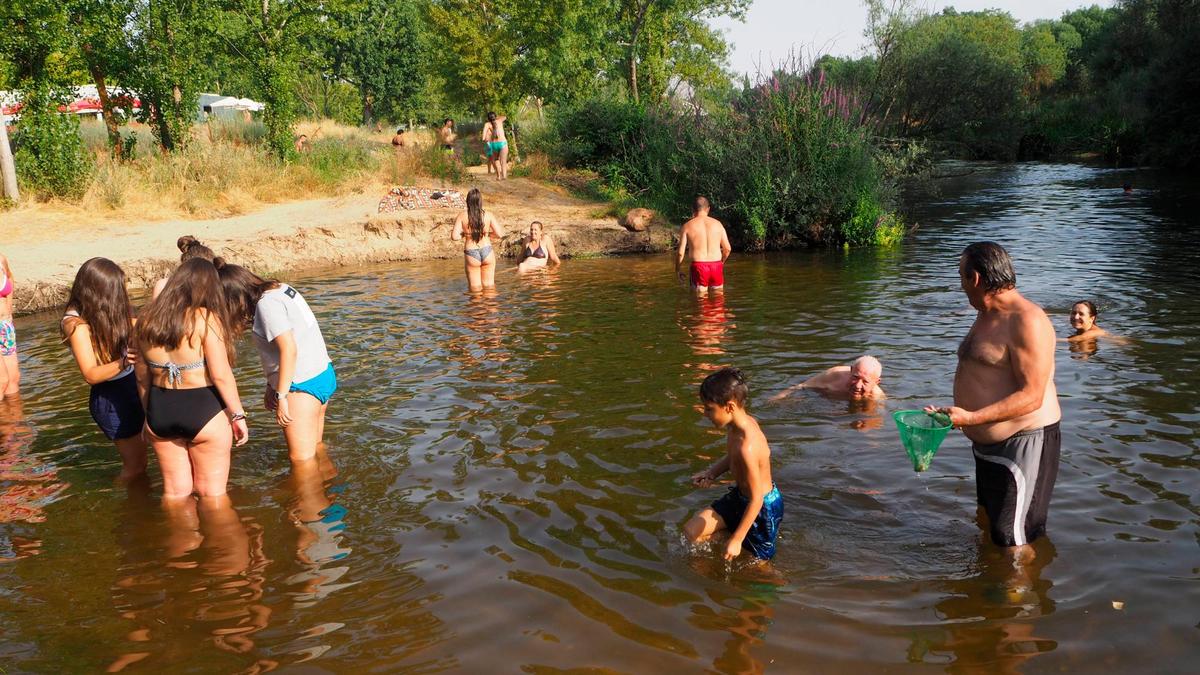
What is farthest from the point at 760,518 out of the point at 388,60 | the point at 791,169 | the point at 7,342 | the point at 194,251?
the point at 388,60

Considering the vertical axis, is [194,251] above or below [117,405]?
above

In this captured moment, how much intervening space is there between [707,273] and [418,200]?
1049 cm

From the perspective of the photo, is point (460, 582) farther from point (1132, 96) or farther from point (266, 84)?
point (1132, 96)

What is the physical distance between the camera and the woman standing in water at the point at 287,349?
591cm

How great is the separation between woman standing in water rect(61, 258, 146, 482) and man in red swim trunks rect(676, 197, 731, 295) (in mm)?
8428

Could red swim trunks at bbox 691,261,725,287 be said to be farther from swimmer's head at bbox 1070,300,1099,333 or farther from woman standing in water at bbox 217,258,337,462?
woman standing in water at bbox 217,258,337,462

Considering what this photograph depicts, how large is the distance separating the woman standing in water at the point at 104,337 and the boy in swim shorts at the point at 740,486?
3.88 metres

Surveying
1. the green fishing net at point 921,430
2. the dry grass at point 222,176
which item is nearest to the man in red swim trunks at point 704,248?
the green fishing net at point 921,430

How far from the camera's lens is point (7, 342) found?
893cm

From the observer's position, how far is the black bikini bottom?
5.51m

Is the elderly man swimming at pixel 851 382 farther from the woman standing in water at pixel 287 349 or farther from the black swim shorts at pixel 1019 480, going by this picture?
the woman standing in water at pixel 287 349

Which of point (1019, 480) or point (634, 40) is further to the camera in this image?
point (634, 40)

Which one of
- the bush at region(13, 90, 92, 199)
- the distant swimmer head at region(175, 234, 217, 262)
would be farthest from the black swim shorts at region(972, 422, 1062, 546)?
the bush at region(13, 90, 92, 199)

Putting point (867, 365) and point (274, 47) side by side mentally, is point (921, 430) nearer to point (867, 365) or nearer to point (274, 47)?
point (867, 365)
